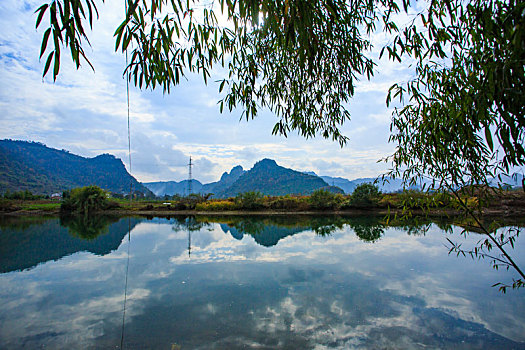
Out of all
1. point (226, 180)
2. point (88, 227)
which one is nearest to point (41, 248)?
point (88, 227)

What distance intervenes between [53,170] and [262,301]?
10752 centimetres

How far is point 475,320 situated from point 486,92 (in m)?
2.95

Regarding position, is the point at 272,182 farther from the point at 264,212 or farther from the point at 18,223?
the point at 18,223

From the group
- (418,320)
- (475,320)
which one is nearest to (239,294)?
(418,320)

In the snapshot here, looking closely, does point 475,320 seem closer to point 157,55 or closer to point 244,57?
point 244,57

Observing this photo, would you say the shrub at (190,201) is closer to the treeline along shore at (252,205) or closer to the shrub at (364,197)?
the treeline along shore at (252,205)

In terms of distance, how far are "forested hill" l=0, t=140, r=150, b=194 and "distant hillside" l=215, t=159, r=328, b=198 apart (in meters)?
25.8

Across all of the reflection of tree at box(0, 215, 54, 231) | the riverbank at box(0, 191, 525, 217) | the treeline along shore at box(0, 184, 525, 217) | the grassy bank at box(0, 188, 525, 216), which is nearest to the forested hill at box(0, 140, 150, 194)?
the riverbank at box(0, 191, 525, 217)

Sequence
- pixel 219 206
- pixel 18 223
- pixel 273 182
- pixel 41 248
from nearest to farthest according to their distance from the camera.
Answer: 1. pixel 41 248
2. pixel 18 223
3. pixel 219 206
4. pixel 273 182

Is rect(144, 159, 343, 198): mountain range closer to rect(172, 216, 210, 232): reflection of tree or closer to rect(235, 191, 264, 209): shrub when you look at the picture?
rect(235, 191, 264, 209): shrub

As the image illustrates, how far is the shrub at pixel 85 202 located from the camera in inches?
903

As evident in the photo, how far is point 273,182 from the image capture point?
73.4 meters

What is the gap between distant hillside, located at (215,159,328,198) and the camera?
66.1 metres

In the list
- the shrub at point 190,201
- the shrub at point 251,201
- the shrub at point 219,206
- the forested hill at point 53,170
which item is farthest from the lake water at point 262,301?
the forested hill at point 53,170
